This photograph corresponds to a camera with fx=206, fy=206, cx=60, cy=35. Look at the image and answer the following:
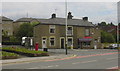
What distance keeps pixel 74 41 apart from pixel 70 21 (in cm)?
539

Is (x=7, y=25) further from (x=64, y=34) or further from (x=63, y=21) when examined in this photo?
(x=64, y=34)

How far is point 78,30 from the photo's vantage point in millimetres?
51156

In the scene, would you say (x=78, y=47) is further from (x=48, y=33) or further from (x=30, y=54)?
(x=30, y=54)

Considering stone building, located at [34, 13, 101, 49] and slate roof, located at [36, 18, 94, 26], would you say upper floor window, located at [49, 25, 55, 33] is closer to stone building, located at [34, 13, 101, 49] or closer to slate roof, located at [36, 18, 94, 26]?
stone building, located at [34, 13, 101, 49]

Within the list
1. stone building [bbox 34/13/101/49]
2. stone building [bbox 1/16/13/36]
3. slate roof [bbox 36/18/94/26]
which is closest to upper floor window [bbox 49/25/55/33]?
stone building [bbox 34/13/101/49]

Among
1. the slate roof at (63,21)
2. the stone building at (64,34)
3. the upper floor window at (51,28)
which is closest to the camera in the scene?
the stone building at (64,34)

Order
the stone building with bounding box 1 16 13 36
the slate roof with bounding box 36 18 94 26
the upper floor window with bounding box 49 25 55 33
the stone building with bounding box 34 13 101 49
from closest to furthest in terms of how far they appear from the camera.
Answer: the stone building with bounding box 34 13 101 49
the upper floor window with bounding box 49 25 55 33
the slate roof with bounding box 36 18 94 26
the stone building with bounding box 1 16 13 36

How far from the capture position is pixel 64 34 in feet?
166

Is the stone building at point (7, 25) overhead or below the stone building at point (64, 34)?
overhead

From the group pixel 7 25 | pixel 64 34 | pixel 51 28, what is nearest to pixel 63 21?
pixel 64 34

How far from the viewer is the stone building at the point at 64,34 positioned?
4841cm

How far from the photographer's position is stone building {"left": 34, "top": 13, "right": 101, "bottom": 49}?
159 ft

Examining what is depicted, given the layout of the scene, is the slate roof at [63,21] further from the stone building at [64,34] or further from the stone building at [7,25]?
the stone building at [7,25]

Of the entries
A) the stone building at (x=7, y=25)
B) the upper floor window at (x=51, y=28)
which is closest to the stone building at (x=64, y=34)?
the upper floor window at (x=51, y=28)
